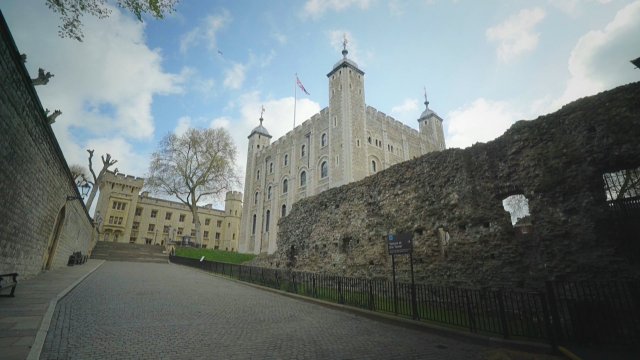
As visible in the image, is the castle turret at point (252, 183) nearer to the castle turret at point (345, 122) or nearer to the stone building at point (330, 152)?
the stone building at point (330, 152)

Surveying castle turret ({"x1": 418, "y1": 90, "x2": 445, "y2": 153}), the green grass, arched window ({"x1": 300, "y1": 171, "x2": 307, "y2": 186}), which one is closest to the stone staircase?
the green grass

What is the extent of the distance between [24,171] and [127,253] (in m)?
24.9

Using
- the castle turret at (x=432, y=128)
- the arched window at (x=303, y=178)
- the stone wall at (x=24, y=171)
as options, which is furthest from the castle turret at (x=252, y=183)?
the stone wall at (x=24, y=171)

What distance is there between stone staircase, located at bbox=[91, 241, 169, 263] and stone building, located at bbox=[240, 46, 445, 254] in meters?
11.0

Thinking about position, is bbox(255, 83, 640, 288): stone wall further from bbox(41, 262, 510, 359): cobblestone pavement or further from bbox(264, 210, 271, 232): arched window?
bbox(264, 210, 271, 232): arched window

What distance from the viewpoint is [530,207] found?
8.04 m

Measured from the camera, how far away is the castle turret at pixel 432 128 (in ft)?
131

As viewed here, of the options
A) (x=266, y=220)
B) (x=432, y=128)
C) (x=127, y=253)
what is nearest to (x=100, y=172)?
(x=127, y=253)

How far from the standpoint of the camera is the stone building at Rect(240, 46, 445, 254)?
3050 centimetres

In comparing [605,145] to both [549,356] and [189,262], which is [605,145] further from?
[189,262]

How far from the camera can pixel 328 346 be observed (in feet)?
16.5

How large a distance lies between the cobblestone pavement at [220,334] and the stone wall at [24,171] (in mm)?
2297

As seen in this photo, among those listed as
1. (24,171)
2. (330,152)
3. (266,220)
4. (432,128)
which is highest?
(432,128)

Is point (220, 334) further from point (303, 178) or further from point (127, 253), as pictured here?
point (303, 178)
